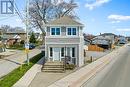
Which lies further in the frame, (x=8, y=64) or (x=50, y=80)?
(x=8, y=64)

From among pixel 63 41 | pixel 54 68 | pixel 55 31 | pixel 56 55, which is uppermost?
pixel 55 31

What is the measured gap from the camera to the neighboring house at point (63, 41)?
36938 millimetres

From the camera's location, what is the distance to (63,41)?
37.1 m

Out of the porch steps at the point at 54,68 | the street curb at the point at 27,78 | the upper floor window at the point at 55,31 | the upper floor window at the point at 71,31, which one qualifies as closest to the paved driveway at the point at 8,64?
the street curb at the point at 27,78

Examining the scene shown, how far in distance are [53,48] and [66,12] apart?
4440 cm

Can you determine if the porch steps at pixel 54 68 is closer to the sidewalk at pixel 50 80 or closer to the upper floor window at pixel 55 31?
the sidewalk at pixel 50 80

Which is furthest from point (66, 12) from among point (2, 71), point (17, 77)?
point (17, 77)

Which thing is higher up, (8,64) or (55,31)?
(55,31)

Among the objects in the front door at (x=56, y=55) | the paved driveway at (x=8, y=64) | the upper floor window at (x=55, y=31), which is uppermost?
the upper floor window at (x=55, y=31)

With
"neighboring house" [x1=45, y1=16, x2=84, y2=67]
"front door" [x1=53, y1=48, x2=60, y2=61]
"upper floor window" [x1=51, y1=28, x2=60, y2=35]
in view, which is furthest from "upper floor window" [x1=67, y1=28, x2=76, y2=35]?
"front door" [x1=53, y1=48, x2=60, y2=61]

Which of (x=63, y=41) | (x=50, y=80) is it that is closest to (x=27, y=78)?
(x=50, y=80)

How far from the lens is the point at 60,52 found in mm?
37094

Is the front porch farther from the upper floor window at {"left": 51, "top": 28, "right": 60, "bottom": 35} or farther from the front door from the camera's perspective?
the upper floor window at {"left": 51, "top": 28, "right": 60, "bottom": 35}

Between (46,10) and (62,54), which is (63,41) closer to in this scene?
(62,54)
